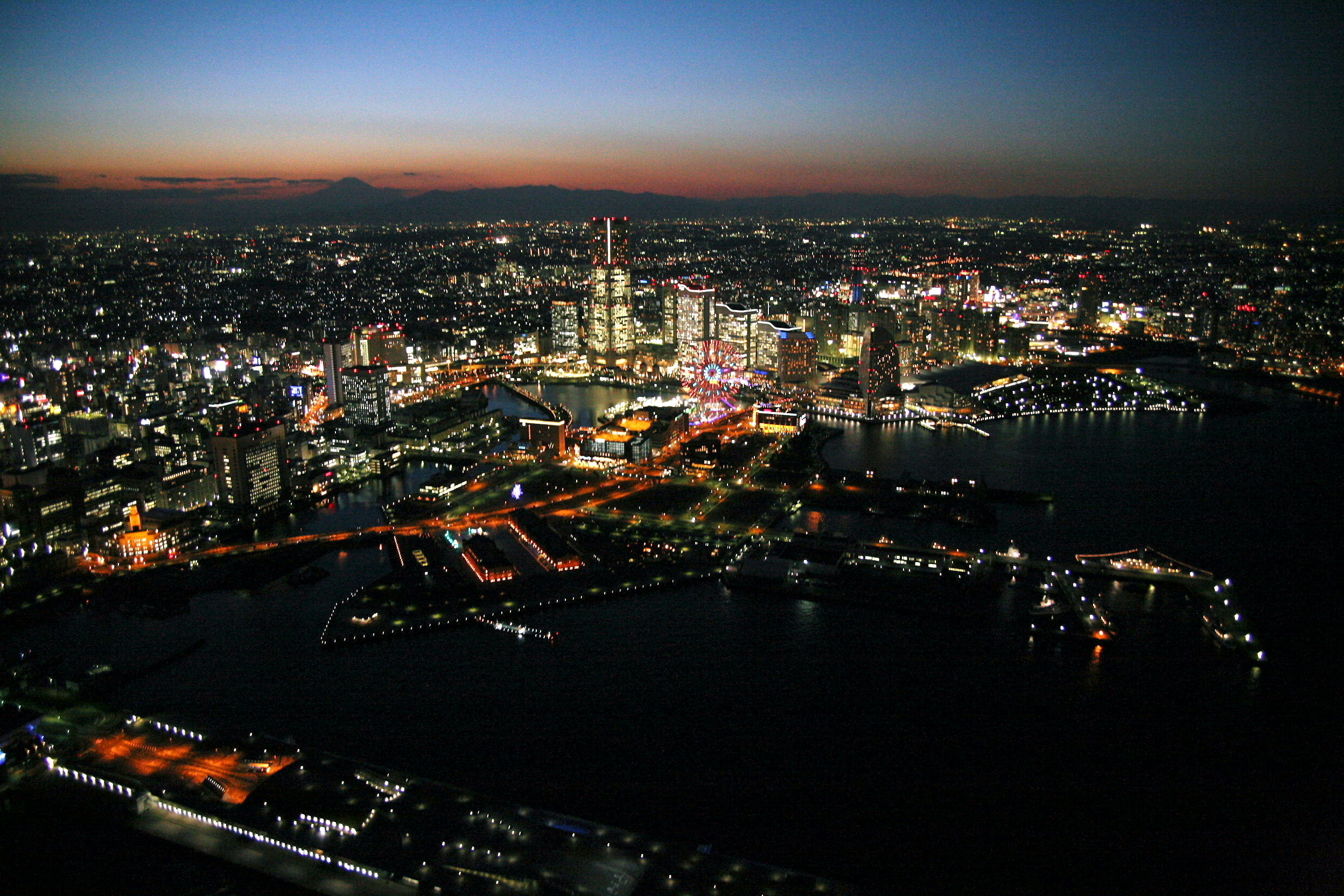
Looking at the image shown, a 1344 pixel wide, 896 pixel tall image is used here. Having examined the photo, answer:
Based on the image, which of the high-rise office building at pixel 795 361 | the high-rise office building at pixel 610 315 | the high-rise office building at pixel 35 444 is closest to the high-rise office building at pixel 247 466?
the high-rise office building at pixel 35 444

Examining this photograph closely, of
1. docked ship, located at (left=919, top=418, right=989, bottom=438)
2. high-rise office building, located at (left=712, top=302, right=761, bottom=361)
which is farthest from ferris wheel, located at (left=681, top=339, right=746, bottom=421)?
docked ship, located at (left=919, top=418, right=989, bottom=438)

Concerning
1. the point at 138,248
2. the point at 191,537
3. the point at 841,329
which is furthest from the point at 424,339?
the point at 191,537

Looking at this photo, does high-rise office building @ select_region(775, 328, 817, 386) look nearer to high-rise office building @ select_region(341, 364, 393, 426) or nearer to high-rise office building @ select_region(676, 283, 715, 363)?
high-rise office building @ select_region(676, 283, 715, 363)

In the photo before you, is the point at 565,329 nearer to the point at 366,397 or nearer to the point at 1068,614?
the point at 366,397

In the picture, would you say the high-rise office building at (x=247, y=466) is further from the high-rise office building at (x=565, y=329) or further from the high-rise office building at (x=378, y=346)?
the high-rise office building at (x=565, y=329)

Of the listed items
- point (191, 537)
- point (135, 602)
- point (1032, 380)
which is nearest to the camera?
point (135, 602)

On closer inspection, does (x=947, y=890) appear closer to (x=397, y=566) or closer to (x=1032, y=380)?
(x=397, y=566)
